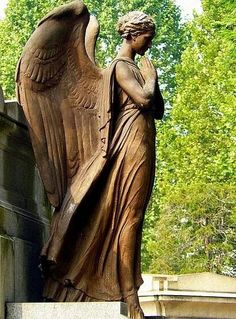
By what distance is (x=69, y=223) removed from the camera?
33.0 ft

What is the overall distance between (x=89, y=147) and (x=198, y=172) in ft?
87.0

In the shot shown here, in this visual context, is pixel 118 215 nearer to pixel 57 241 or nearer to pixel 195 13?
pixel 57 241

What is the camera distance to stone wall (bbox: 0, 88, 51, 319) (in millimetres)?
9812

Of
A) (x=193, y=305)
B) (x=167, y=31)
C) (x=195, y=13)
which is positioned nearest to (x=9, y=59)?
Result: (x=195, y=13)

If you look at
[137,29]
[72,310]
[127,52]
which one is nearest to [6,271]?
[72,310]

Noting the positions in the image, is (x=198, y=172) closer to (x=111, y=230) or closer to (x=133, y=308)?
(x=111, y=230)

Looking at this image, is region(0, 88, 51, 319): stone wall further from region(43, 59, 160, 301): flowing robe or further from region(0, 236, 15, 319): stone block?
region(43, 59, 160, 301): flowing robe

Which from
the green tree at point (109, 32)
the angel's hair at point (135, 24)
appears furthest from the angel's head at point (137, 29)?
the green tree at point (109, 32)

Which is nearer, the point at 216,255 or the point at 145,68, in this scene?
the point at 145,68

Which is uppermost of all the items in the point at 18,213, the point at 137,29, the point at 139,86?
the point at 137,29

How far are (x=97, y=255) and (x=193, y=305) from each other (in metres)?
4.97

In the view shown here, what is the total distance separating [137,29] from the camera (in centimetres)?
1056

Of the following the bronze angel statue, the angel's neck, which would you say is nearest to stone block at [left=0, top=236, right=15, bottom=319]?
the bronze angel statue

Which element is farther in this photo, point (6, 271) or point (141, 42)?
point (141, 42)
